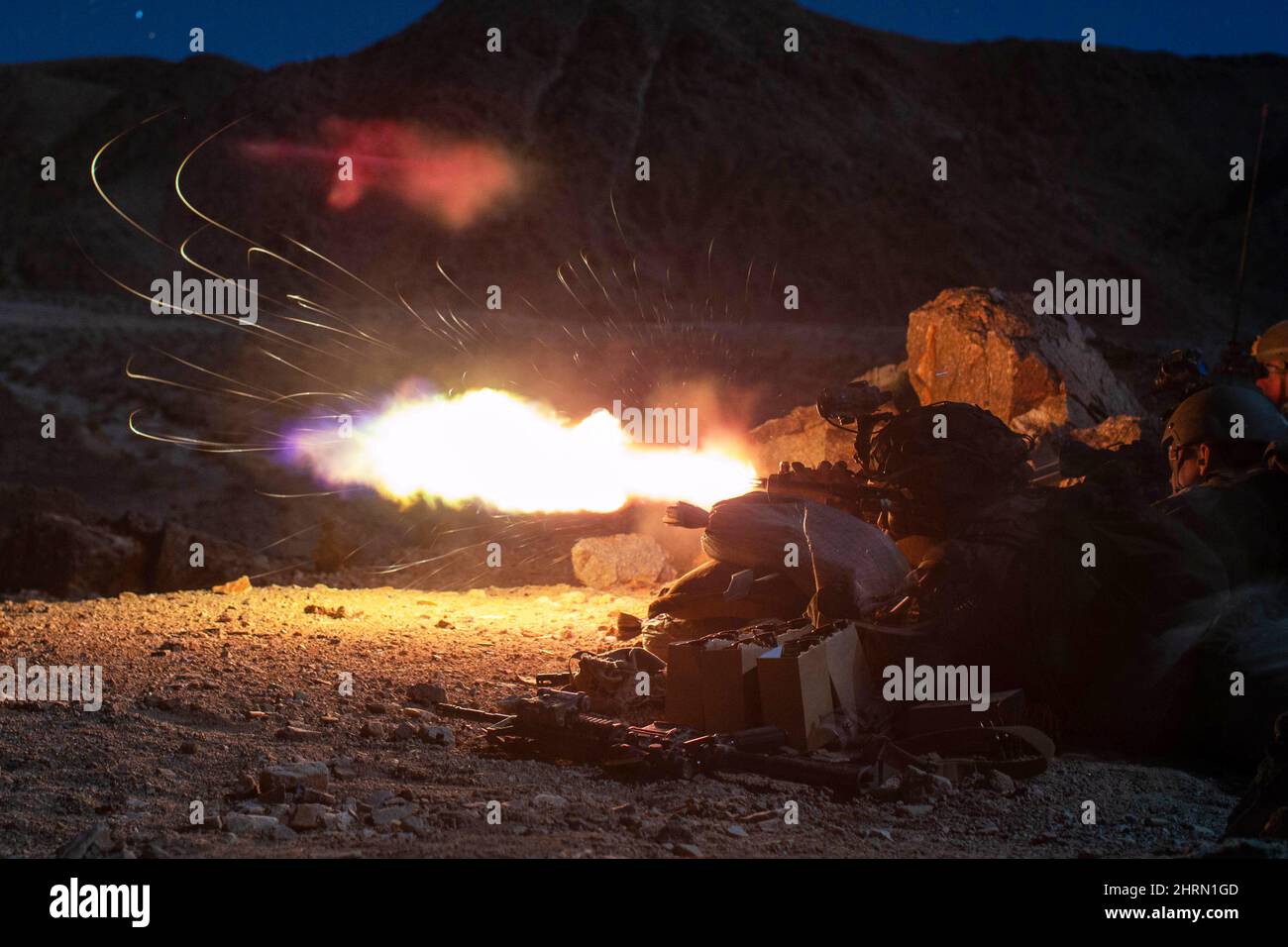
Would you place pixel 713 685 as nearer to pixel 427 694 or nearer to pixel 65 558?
pixel 427 694

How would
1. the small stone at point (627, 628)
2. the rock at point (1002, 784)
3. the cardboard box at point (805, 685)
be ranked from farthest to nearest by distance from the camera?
1. the small stone at point (627, 628)
2. the cardboard box at point (805, 685)
3. the rock at point (1002, 784)

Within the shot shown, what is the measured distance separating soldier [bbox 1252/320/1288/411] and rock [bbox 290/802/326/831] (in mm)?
8410

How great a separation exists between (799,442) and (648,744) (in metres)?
7.63

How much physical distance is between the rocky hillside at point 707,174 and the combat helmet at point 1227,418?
29043 mm

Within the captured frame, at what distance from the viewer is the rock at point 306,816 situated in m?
5.54

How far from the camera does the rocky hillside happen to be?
43.0 m

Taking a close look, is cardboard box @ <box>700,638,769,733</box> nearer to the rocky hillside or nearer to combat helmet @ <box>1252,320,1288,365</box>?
combat helmet @ <box>1252,320,1288,365</box>

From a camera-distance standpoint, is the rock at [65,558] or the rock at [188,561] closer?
the rock at [65,558]

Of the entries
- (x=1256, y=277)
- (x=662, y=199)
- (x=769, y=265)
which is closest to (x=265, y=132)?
(x=662, y=199)

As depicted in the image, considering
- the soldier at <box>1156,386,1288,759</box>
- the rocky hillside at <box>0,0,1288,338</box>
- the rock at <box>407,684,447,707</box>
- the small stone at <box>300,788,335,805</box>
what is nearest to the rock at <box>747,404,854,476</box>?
the soldier at <box>1156,386,1288,759</box>
